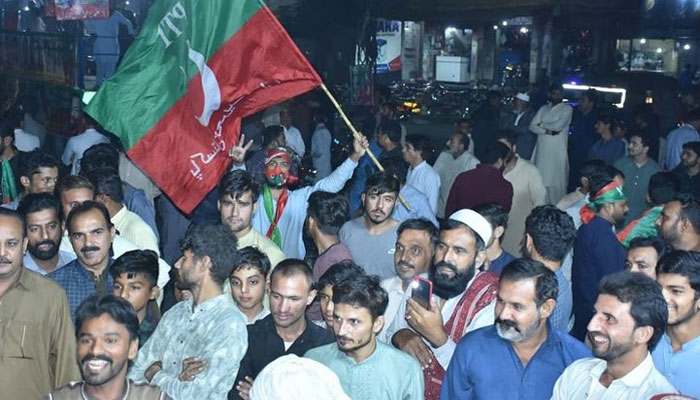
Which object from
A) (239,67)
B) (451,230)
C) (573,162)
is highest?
A: (239,67)

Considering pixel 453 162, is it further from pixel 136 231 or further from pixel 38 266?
pixel 38 266

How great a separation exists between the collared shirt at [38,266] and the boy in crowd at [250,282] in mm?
1397

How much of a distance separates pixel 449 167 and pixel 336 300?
638cm

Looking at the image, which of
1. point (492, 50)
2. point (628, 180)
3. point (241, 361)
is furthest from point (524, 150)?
point (492, 50)

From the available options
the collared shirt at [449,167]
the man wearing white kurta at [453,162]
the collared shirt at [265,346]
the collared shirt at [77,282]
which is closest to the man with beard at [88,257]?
the collared shirt at [77,282]

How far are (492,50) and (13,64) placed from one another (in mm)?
24375

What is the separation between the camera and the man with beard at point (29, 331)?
16.8 feet

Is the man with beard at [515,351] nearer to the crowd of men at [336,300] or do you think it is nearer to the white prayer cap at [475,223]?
the crowd of men at [336,300]

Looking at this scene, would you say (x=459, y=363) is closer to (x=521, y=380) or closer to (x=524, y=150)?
(x=521, y=380)

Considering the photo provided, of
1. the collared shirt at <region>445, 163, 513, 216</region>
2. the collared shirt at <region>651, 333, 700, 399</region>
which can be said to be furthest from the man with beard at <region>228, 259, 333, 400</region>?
the collared shirt at <region>445, 163, 513, 216</region>

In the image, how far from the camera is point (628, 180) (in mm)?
10492

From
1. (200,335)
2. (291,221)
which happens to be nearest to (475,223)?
(200,335)

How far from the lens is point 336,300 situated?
496 centimetres

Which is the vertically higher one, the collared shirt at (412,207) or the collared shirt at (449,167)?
the collared shirt at (412,207)
